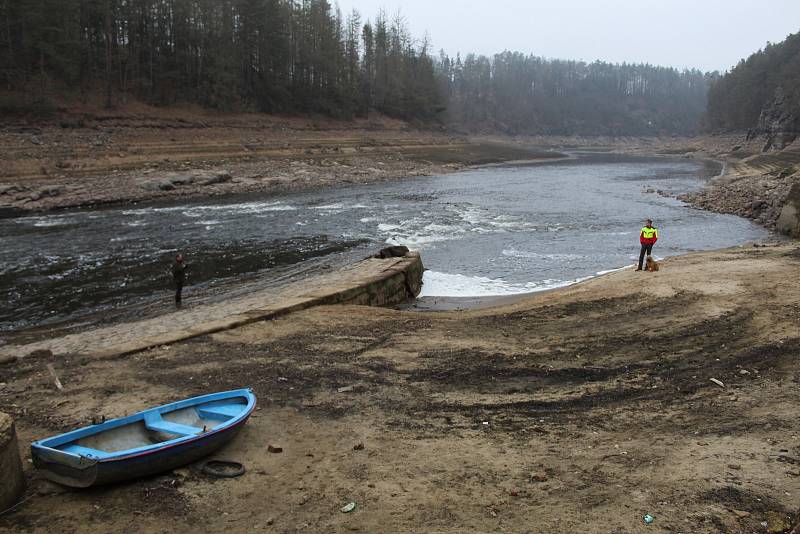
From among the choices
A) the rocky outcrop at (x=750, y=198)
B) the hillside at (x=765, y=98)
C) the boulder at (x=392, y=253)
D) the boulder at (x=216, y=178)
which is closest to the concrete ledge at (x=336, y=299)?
the boulder at (x=392, y=253)

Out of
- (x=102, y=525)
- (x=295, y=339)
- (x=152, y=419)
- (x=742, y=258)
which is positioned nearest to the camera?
(x=102, y=525)

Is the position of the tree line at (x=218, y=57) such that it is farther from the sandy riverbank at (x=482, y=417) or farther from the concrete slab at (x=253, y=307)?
the sandy riverbank at (x=482, y=417)

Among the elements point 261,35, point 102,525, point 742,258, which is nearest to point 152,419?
point 102,525

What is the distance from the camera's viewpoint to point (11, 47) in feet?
145

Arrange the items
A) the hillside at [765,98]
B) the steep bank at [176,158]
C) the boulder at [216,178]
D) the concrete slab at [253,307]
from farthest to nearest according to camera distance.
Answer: the hillside at [765,98], the boulder at [216,178], the steep bank at [176,158], the concrete slab at [253,307]

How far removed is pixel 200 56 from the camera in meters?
60.8

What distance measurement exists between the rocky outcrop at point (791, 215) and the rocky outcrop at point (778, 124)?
47674mm

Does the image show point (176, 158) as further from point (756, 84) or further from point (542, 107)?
point (542, 107)

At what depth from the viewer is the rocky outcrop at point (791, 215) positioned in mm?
23688

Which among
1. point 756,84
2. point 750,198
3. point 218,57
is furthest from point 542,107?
point 750,198

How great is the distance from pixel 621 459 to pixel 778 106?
89291 millimetres

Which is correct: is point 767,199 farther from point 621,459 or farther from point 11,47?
point 11,47

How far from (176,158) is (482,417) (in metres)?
37.7

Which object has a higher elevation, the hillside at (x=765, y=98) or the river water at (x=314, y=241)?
the hillside at (x=765, y=98)
